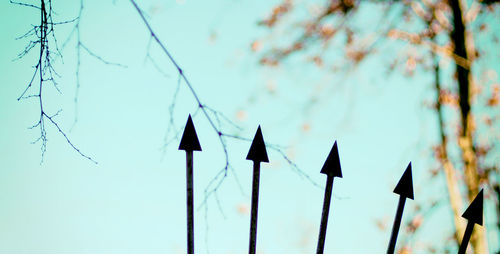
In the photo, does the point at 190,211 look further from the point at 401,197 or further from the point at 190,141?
the point at 401,197

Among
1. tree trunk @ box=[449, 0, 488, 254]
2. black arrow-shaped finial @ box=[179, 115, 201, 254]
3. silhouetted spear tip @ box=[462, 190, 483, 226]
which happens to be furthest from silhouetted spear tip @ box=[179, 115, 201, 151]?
tree trunk @ box=[449, 0, 488, 254]

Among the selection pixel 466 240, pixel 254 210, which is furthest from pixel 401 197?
pixel 254 210

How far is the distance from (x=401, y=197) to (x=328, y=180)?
0.30m

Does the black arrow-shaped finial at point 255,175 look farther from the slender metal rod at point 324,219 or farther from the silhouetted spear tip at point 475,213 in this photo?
the silhouetted spear tip at point 475,213

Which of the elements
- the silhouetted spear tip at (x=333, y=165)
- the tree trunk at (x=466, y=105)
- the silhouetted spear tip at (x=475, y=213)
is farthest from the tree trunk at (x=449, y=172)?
the silhouetted spear tip at (x=333, y=165)

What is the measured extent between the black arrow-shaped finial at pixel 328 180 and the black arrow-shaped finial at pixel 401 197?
9.6 inches

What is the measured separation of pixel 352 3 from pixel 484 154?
288 centimetres

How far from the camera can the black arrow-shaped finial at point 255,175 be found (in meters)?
1.45

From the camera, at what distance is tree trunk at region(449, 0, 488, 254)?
478 centimetres

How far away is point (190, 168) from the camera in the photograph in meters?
1.49

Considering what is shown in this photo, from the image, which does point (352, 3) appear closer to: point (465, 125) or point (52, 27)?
point (465, 125)

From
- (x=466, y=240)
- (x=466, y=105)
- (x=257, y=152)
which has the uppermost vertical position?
(x=466, y=105)

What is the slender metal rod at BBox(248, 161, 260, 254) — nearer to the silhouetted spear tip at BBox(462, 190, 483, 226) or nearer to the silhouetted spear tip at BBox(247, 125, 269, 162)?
the silhouetted spear tip at BBox(247, 125, 269, 162)

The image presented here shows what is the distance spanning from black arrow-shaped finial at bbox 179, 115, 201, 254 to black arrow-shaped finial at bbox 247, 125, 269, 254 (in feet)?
0.72
